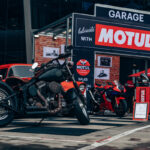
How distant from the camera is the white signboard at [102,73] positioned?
20.1 meters

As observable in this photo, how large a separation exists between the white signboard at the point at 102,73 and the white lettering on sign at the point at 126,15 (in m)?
5.40

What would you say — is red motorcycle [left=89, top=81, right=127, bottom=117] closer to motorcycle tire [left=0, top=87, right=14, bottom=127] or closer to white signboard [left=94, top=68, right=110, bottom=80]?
motorcycle tire [left=0, top=87, right=14, bottom=127]

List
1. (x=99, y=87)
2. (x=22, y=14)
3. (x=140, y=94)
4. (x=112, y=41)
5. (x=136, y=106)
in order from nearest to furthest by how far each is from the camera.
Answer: (x=136, y=106) → (x=140, y=94) → (x=99, y=87) → (x=112, y=41) → (x=22, y=14)

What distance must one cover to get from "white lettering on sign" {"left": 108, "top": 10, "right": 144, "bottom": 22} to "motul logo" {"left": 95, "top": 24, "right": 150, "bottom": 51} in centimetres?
55

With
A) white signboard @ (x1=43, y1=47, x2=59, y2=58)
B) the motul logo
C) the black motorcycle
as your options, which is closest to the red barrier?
the motul logo

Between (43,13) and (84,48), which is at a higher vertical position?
(43,13)

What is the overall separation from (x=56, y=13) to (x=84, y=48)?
31.8 ft

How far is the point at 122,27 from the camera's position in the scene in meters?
14.5

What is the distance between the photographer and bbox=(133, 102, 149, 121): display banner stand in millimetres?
9562

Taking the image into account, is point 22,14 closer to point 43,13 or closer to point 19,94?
point 43,13

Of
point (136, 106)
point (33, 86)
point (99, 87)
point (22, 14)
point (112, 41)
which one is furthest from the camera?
point (22, 14)

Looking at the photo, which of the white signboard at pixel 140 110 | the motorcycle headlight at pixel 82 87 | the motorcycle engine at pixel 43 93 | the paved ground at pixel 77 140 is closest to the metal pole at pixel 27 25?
the motorcycle headlight at pixel 82 87

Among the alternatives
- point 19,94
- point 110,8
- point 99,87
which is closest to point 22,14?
point 110,8

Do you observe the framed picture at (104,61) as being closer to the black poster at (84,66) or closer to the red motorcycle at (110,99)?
the black poster at (84,66)
